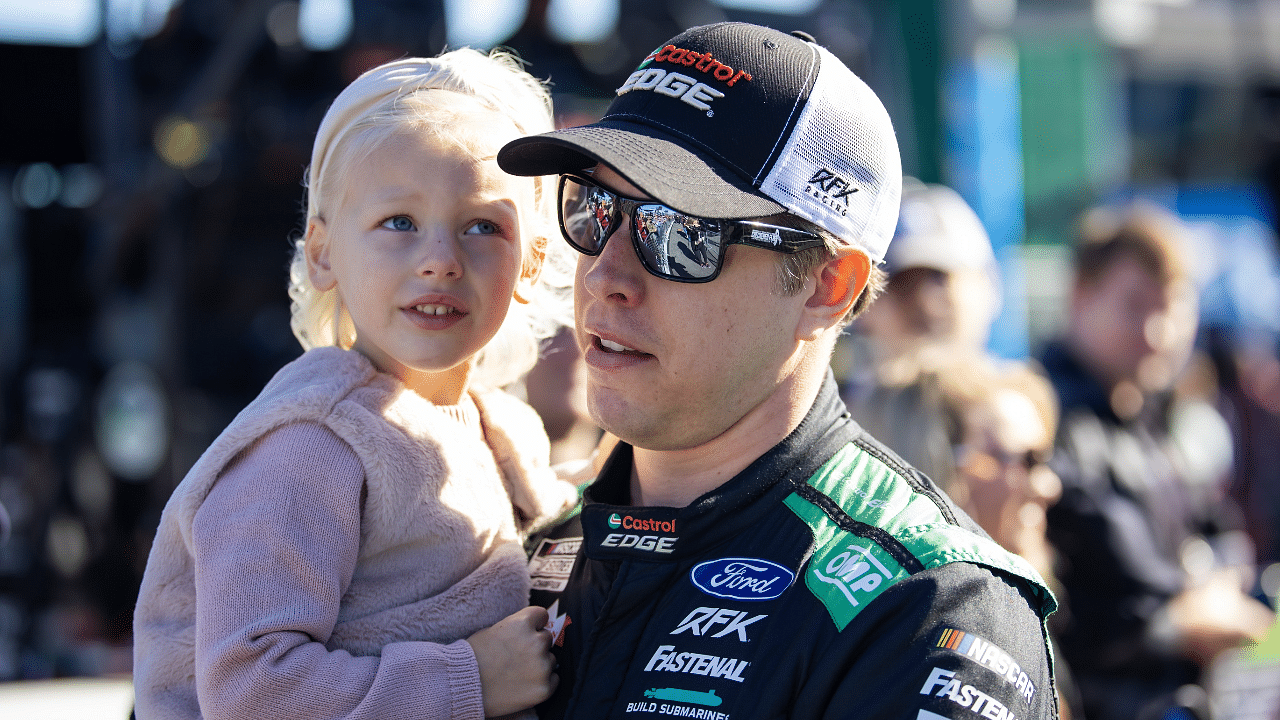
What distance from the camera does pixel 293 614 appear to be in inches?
55.1

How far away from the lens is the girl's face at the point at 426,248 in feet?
5.36

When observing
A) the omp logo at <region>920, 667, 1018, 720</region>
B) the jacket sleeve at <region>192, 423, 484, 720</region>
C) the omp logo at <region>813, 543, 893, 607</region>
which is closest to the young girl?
the jacket sleeve at <region>192, 423, 484, 720</region>

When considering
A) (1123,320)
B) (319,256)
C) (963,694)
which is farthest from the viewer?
(1123,320)

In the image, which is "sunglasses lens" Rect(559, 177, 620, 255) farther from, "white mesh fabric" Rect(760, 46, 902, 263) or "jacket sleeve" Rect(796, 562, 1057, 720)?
"jacket sleeve" Rect(796, 562, 1057, 720)

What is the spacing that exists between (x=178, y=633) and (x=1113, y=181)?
31.2ft

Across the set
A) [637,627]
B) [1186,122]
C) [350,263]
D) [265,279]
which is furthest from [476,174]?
[1186,122]

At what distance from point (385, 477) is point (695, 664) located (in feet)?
1.65

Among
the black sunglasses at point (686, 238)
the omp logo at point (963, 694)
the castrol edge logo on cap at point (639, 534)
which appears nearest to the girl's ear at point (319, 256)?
the black sunglasses at point (686, 238)

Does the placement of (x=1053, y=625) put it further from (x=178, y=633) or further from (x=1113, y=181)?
(x=1113, y=181)

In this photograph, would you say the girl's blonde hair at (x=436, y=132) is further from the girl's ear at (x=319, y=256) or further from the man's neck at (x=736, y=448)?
the man's neck at (x=736, y=448)

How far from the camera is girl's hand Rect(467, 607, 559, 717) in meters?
1.46

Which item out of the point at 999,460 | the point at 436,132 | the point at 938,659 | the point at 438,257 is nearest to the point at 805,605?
the point at 938,659

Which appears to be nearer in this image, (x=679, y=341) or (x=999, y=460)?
(x=679, y=341)

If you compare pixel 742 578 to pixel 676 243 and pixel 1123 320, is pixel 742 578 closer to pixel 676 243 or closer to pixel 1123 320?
pixel 676 243
